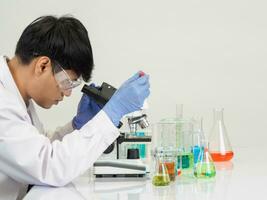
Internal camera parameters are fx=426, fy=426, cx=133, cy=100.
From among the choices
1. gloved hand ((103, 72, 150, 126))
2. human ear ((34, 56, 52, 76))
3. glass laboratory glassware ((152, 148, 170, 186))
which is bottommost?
glass laboratory glassware ((152, 148, 170, 186))

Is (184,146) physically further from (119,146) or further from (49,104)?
(49,104)

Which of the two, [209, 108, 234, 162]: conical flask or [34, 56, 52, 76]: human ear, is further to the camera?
[209, 108, 234, 162]: conical flask

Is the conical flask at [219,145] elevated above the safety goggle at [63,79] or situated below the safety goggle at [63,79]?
below

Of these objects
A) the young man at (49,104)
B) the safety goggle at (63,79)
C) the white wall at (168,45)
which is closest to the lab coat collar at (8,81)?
the young man at (49,104)

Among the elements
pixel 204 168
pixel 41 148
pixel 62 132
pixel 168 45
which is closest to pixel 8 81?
pixel 41 148

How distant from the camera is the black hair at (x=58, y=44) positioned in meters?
1.45

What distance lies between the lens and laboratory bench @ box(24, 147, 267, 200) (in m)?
1.17

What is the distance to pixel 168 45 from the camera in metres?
2.52

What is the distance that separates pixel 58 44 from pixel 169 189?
608 millimetres

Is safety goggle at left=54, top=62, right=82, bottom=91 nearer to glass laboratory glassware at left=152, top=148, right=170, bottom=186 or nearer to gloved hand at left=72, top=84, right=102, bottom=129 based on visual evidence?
gloved hand at left=72, top=84, right=102, bottom=129

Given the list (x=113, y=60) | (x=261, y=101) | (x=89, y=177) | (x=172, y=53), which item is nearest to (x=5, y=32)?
(x=113, y=60)

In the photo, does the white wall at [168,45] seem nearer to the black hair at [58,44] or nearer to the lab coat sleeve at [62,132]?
the lab coat sleeve at [62,132]

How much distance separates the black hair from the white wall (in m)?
1.00

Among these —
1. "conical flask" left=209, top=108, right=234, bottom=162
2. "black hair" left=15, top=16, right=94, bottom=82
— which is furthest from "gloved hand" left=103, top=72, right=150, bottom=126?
"conical flask" left=209, top=108, right=234, bottom=162
